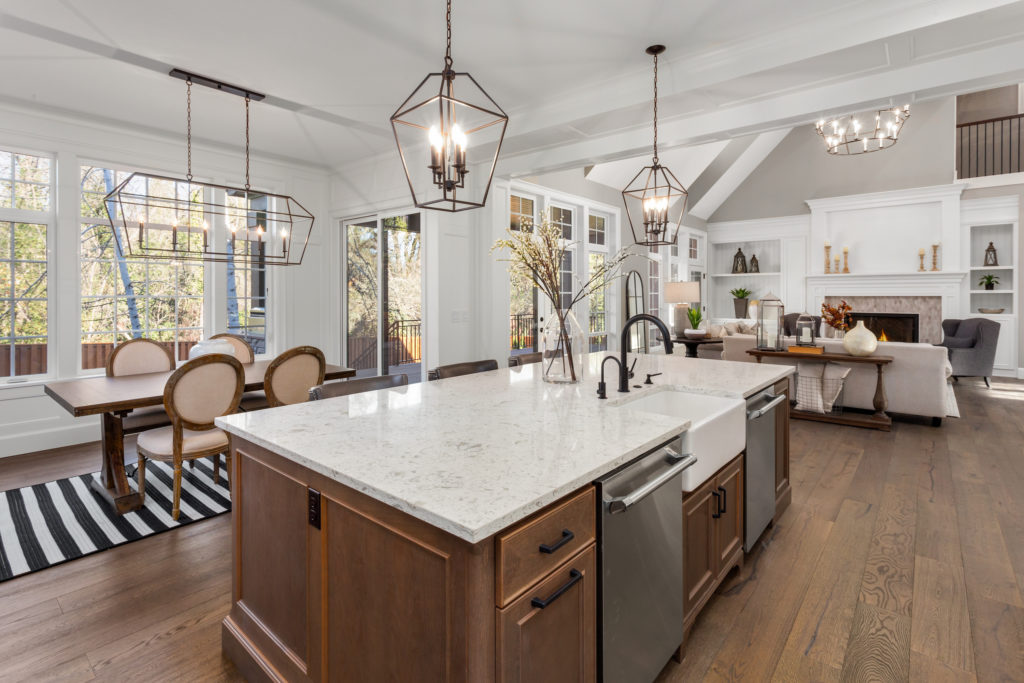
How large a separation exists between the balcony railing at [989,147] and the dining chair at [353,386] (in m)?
10.4

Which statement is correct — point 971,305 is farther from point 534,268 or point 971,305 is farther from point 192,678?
point 192,678

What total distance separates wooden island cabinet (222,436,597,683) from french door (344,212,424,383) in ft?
11.8

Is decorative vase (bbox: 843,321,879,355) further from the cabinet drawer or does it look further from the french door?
the cabinet drawer

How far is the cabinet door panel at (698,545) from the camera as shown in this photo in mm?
1692

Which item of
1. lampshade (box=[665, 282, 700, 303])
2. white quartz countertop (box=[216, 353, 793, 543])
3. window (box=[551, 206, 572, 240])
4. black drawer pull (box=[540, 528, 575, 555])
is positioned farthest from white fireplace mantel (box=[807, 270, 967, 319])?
black drawer pull (box=[540, 528, 575, 555])

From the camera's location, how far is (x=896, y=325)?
8.44 meters

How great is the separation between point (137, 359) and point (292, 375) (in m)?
1.43

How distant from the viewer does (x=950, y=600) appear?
6.72ft

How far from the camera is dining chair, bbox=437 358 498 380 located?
2.78 meters

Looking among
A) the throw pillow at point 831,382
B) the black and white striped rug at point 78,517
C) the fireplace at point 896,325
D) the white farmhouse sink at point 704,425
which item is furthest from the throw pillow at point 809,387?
the black and white striped rug at point 78,517

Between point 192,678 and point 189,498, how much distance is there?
1801 millimetres

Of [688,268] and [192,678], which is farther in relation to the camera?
[688,268]

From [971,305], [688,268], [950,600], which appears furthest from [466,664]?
[971,305]

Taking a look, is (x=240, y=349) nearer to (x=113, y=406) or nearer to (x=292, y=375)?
(x=292, y=375)
